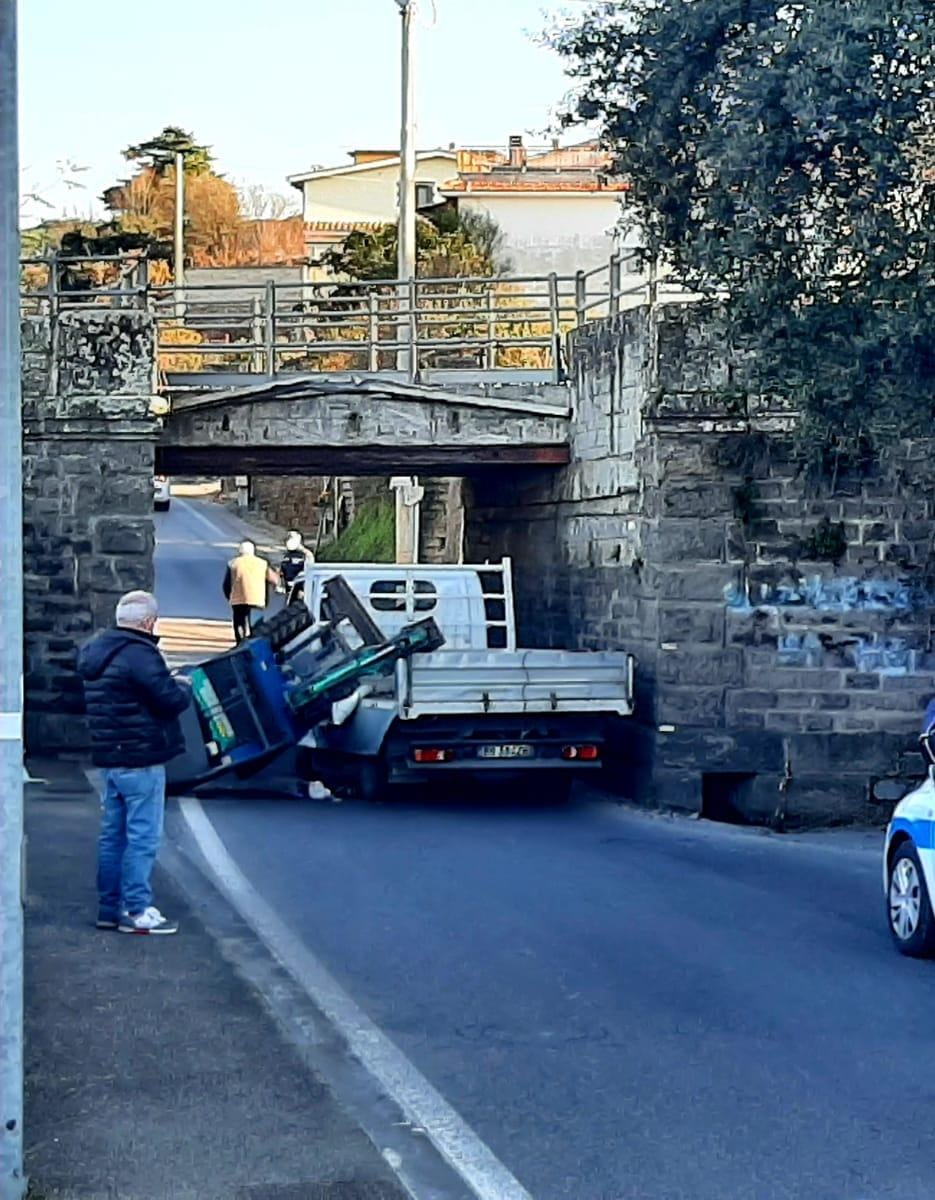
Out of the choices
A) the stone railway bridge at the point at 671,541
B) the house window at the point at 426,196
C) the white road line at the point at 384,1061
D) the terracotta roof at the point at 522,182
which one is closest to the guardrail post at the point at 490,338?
the stone railway bridge at the point at 671,541

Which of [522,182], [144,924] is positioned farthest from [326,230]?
[144,924]

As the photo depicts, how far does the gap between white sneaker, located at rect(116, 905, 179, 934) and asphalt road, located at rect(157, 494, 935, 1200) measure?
85cm

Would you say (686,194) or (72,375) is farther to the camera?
(72,375)

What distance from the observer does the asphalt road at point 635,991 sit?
6625mm

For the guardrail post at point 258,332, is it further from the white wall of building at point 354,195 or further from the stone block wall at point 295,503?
the white wall of building at point 354,195

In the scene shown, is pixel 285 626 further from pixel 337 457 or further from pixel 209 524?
pixel 209 524

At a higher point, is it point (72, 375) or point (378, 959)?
point (72, 375)

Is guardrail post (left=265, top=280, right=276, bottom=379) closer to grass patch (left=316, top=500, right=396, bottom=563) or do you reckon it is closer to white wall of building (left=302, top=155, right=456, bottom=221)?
grass patch (left=316, top=500, right=396, bottom=563)

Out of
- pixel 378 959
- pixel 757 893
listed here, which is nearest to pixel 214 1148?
pixel 378 959

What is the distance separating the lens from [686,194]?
14516 millimetres

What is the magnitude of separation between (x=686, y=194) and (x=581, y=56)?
1.25m

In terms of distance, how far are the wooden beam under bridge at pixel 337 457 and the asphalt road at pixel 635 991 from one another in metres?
5.61

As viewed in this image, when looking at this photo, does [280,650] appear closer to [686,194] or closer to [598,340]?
[598,340]

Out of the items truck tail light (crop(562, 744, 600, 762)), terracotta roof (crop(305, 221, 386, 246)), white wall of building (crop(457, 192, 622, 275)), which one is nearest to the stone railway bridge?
truck tail light (crop(562, 744, 600, 762))
